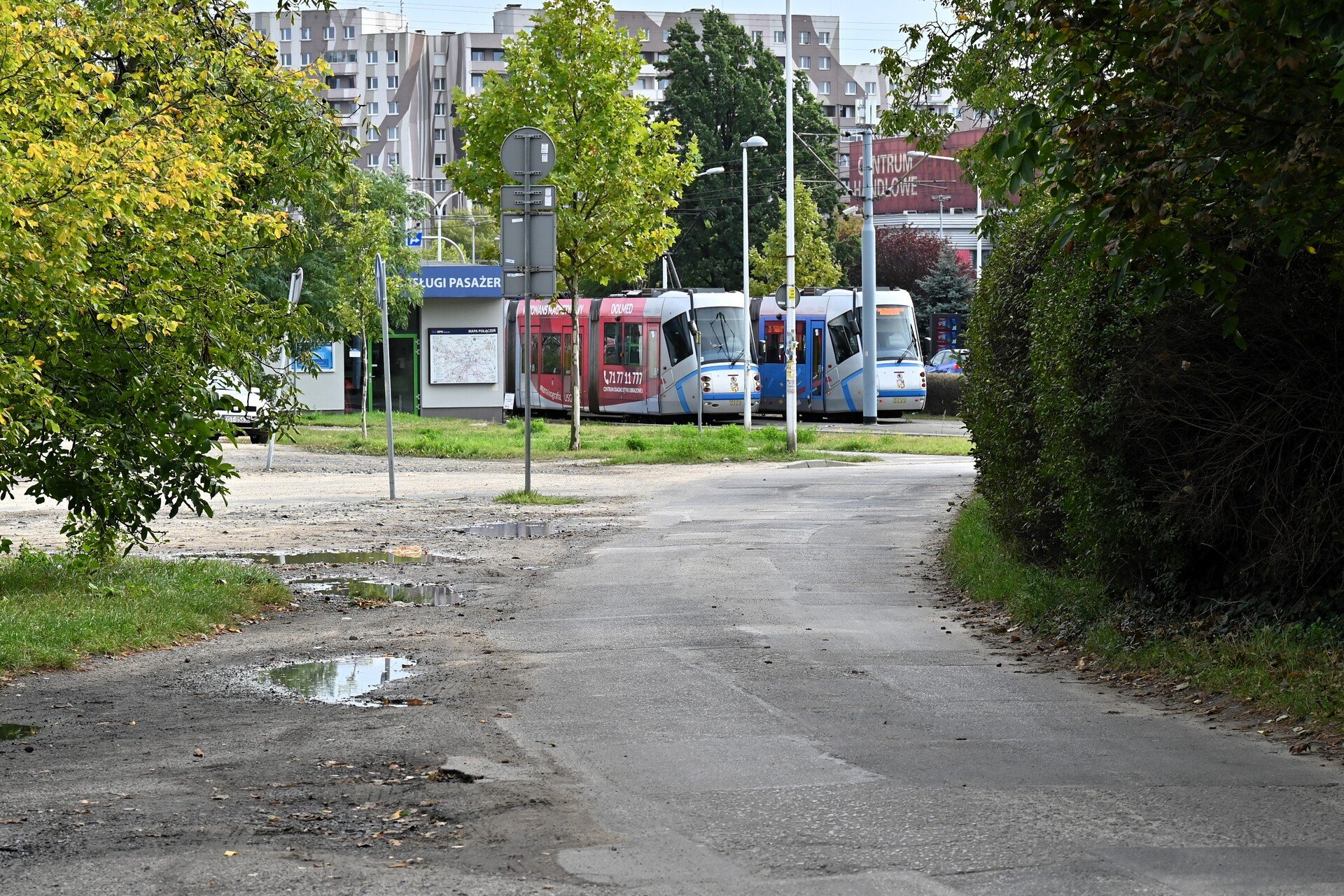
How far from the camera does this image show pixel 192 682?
928 cm

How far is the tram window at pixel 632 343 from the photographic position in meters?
47.3

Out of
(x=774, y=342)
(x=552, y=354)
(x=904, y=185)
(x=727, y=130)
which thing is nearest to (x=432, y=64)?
(x=904, y=185)

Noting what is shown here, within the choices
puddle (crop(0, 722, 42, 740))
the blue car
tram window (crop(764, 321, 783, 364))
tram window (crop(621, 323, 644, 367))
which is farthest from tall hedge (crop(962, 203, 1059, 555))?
the blue car

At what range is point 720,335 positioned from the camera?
46344 mm

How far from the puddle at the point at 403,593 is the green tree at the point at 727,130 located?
66.1m

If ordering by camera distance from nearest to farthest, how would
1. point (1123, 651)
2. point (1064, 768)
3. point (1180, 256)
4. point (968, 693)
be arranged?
point (1064, 768)
point (1180, 256)
point (968, 693)
point (1123, 651)

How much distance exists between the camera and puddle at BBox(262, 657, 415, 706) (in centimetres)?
886

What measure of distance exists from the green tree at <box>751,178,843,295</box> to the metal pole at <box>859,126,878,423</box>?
2489cm

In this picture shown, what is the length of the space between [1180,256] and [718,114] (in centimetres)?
7671

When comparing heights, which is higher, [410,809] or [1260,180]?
[1260,180]

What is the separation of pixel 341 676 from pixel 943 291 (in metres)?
65.1

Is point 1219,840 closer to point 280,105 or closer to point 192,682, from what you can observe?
point 192,682

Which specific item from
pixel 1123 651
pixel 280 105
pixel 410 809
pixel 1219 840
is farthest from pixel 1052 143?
pixel 280 105

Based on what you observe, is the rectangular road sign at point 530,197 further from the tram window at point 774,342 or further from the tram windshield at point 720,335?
the tram window at point 774,342
